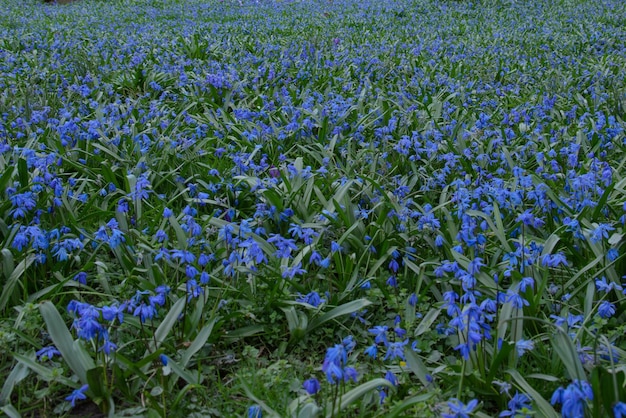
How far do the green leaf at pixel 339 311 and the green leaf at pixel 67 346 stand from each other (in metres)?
0.91

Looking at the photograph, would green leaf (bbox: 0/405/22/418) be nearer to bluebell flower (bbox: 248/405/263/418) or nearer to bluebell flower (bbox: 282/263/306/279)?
bluebell flower (bbox: 248/405/263/418)

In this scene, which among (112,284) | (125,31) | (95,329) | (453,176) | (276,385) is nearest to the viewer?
(95,329)

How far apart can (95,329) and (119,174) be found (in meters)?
2.31

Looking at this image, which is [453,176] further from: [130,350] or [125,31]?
[125,31]

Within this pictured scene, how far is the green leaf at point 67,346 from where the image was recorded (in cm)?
209

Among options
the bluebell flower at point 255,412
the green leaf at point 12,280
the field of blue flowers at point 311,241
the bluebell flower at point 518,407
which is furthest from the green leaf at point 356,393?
the green leaf at point 12,280

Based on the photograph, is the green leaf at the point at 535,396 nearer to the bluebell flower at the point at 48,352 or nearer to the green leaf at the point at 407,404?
the green leaf at the point at 407,404

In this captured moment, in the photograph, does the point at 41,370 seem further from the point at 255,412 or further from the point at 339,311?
the point at 339,311

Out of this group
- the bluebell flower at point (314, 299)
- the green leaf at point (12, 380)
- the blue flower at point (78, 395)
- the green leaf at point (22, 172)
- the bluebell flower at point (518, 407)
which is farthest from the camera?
the green leaf at point (22, 172)

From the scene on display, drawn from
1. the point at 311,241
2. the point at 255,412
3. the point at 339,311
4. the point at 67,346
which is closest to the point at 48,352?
the point at 67,346

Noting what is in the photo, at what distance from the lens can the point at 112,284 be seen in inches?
114

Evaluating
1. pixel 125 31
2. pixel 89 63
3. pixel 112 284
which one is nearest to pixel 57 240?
pixel 112 284

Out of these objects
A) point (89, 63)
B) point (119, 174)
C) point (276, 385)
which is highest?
point (89, 63)

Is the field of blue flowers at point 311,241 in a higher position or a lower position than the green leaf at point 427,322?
higher
